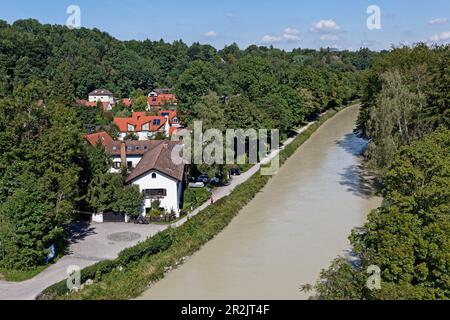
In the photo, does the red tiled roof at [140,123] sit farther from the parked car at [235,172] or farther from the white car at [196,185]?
the white car at [196,185]

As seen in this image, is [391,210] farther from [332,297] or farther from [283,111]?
[283,111]

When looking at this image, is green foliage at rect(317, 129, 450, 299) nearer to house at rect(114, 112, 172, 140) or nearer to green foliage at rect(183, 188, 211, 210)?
green foliage at rect(183, 188, 211, 210)

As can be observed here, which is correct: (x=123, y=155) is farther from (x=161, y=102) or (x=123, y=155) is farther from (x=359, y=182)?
(x=161, y=102)

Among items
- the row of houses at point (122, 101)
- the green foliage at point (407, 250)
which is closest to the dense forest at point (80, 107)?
the row of houses at point (122, 101)

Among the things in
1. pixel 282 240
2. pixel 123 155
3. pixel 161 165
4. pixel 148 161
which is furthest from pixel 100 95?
pixel 282 240

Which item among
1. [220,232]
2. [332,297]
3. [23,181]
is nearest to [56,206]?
[23,181]

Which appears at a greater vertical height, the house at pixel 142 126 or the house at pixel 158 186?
the house at pixel 142 126
